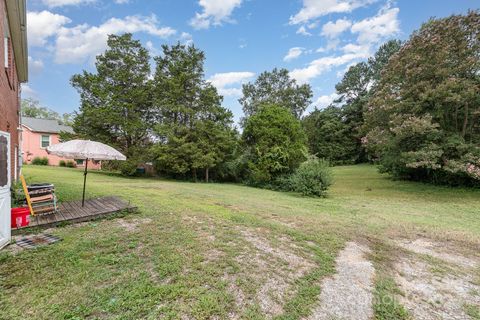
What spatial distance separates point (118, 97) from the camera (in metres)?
18.8

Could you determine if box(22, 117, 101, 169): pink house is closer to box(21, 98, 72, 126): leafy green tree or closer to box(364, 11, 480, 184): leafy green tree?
box(21, 98, 72, 126): leafy green tree

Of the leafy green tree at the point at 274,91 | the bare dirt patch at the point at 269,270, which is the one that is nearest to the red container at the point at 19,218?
the bare dirt patch at the point at 269,270

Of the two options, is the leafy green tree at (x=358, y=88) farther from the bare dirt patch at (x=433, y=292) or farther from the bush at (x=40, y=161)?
the bush at (x=40, y=161)

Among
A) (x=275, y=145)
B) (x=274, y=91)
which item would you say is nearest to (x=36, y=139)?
(x=275, y=145)

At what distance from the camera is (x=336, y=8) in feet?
40.4

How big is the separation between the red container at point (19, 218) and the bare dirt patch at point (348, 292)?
5.34 meters

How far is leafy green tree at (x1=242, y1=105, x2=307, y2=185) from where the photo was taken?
14.9m

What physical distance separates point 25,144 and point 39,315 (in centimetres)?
3031

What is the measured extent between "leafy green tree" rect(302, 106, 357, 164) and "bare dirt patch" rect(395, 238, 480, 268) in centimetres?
3048

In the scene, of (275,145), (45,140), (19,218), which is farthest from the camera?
(45,140)

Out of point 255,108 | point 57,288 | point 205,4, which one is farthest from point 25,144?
point 57,288

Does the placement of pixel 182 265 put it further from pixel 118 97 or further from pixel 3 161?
pixel 118 97

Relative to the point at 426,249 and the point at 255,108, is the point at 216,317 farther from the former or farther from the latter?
the point at 255,108

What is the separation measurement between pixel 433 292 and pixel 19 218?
22.7 feet
